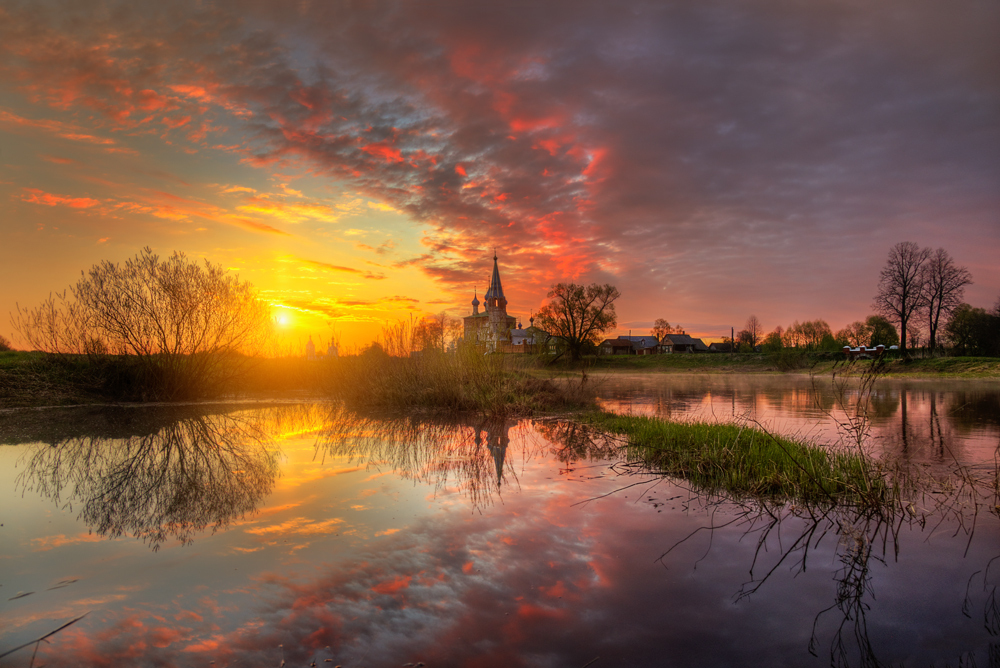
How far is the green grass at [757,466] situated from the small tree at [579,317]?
168 feet

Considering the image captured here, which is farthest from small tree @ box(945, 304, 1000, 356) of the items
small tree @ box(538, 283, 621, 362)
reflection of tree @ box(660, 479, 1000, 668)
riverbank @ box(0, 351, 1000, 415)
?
reflection of tree @ box(660, 479, 1000, 668)

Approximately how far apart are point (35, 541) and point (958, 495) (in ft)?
35.3

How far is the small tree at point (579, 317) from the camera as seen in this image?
61000 mm

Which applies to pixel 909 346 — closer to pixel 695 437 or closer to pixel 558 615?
pixel 695 437

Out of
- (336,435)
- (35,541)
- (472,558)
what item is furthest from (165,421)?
(472,558)

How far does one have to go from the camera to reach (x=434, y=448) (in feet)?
32.3

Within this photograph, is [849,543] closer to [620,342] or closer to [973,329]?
[973,329]

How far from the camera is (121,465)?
850cm

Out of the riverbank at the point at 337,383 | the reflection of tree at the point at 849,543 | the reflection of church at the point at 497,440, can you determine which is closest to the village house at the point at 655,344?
the riverbank at the point at 337,383

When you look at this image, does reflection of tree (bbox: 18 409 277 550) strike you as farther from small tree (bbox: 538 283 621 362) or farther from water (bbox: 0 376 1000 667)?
small tree (bbox: 538 283 621 362)

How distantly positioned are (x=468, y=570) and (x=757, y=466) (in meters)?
5.04

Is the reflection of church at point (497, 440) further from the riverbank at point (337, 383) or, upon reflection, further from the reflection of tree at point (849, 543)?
the reflection of tree at point (849, 543)

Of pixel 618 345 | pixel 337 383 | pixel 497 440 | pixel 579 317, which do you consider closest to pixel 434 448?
pixel 497 440

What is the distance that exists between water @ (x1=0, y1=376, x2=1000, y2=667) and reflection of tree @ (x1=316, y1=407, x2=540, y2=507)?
0.10 metres
